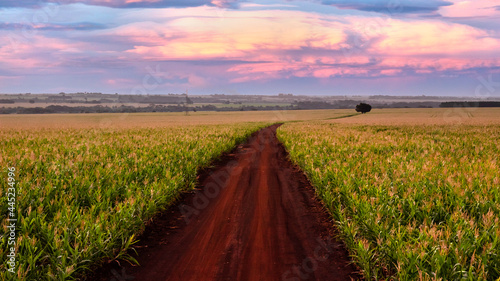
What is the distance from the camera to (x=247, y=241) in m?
5.82

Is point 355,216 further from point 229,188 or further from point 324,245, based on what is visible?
point 229,188

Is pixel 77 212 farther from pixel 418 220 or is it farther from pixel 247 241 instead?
pixel 418 220

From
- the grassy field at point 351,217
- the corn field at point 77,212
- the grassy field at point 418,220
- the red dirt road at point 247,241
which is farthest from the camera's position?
the red dirt road at point 247,241

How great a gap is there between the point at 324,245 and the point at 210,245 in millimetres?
2000

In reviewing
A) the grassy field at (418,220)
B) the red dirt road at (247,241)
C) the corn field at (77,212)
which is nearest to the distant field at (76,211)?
the corn field at (77,212)

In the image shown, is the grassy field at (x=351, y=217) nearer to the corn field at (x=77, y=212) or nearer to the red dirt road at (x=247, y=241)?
the corn field at (x=77, y=212)

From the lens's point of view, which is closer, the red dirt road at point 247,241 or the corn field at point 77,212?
the corn field at point 77,212

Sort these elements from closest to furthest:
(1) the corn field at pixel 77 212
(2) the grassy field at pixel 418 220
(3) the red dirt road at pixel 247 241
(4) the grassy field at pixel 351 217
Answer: (2) the grassy field at pixel 418 220 < (4) the grassy field at pixel 351 217 < (1) the corn field at pixel 77 212 < (3) the red dirt road at pixel 247 241

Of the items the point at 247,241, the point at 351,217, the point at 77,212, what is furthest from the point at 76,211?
the point at 351,217

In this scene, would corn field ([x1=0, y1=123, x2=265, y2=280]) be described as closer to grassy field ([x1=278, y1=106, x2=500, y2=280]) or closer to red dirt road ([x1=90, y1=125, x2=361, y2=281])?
red dirt road ([x1=90, y1=125, x2=361, y2=281])

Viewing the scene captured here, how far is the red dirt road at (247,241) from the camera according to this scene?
474 centimetres

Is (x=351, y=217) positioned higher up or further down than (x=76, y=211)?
further down

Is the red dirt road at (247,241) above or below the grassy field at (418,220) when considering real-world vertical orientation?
below

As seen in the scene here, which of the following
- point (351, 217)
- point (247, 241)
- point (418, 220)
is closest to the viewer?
point (418, 220)
